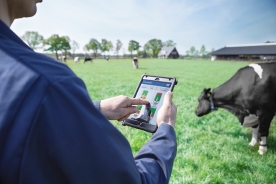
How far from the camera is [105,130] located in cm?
60

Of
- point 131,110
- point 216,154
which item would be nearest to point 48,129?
point 131,110

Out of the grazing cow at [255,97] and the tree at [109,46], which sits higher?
the tree at [109,46]

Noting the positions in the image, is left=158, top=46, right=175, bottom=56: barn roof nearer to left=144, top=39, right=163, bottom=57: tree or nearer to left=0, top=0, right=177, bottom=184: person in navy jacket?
left=144, top=39, right=163, bottom=57: tree

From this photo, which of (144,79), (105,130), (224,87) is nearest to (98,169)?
(105,130)

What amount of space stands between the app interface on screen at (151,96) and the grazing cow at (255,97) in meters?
3.32

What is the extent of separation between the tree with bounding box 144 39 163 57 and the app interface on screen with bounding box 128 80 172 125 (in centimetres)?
8445

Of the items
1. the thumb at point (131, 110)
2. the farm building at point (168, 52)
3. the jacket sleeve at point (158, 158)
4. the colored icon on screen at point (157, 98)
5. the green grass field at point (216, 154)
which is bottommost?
the green grass field at point (216, 154)

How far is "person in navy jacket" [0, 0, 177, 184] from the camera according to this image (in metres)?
0.51

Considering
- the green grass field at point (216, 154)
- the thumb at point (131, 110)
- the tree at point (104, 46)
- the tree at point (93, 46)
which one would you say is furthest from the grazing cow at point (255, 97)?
the tree at point (104, 46)

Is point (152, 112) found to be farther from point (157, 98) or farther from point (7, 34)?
point (7, 34)

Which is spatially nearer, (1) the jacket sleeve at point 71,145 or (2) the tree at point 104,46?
(1) the jacket sleeve at point 71,145

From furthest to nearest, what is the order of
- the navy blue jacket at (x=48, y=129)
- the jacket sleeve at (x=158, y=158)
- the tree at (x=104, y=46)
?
the tree at (x=104, y=46), the jacket sleeve at (x=158, y=158), the navy blue jacket at (x=48, y=129)

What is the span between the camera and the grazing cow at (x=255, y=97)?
422 centimetres

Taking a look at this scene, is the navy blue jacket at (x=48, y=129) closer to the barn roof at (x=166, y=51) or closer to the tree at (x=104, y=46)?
the barn roof at (x=166, y=51)
